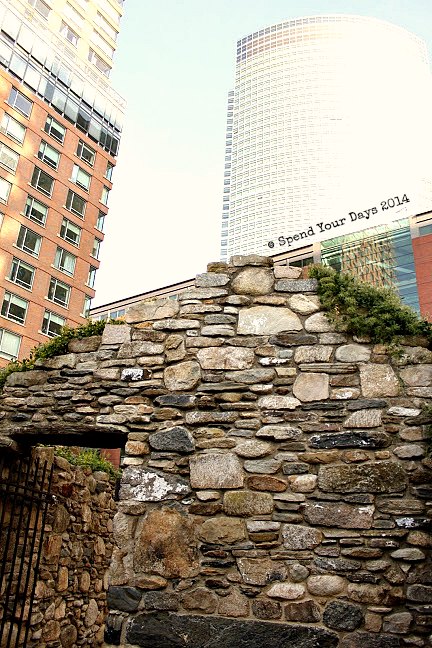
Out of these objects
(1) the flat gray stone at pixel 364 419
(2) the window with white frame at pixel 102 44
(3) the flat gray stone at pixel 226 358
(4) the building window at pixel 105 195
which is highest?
(2) the window with white frame at pixel 102 44

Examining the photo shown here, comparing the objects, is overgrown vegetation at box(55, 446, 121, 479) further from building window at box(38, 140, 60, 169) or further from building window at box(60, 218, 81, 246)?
building window at box(38, 140, 60, 169)

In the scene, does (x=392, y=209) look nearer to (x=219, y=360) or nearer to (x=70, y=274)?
(x=70, y=274)

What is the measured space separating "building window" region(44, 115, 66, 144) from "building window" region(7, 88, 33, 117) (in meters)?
1.16

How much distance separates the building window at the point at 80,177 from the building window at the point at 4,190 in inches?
183

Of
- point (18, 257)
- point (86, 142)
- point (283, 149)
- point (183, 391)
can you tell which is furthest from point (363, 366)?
point (283, 149)

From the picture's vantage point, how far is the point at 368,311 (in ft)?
15.1

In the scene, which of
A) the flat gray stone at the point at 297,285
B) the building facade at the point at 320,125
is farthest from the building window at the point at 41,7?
the building facade at the point at 320,125

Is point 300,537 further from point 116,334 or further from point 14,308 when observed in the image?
point 14,308

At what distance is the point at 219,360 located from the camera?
4652 mm

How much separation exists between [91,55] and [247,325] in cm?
3736

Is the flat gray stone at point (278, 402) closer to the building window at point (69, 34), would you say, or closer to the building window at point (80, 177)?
the building window at point (80, 177)

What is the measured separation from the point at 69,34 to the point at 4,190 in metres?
15.5

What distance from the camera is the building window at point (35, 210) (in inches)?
1059

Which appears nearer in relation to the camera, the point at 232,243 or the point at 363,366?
the point at 363,366
